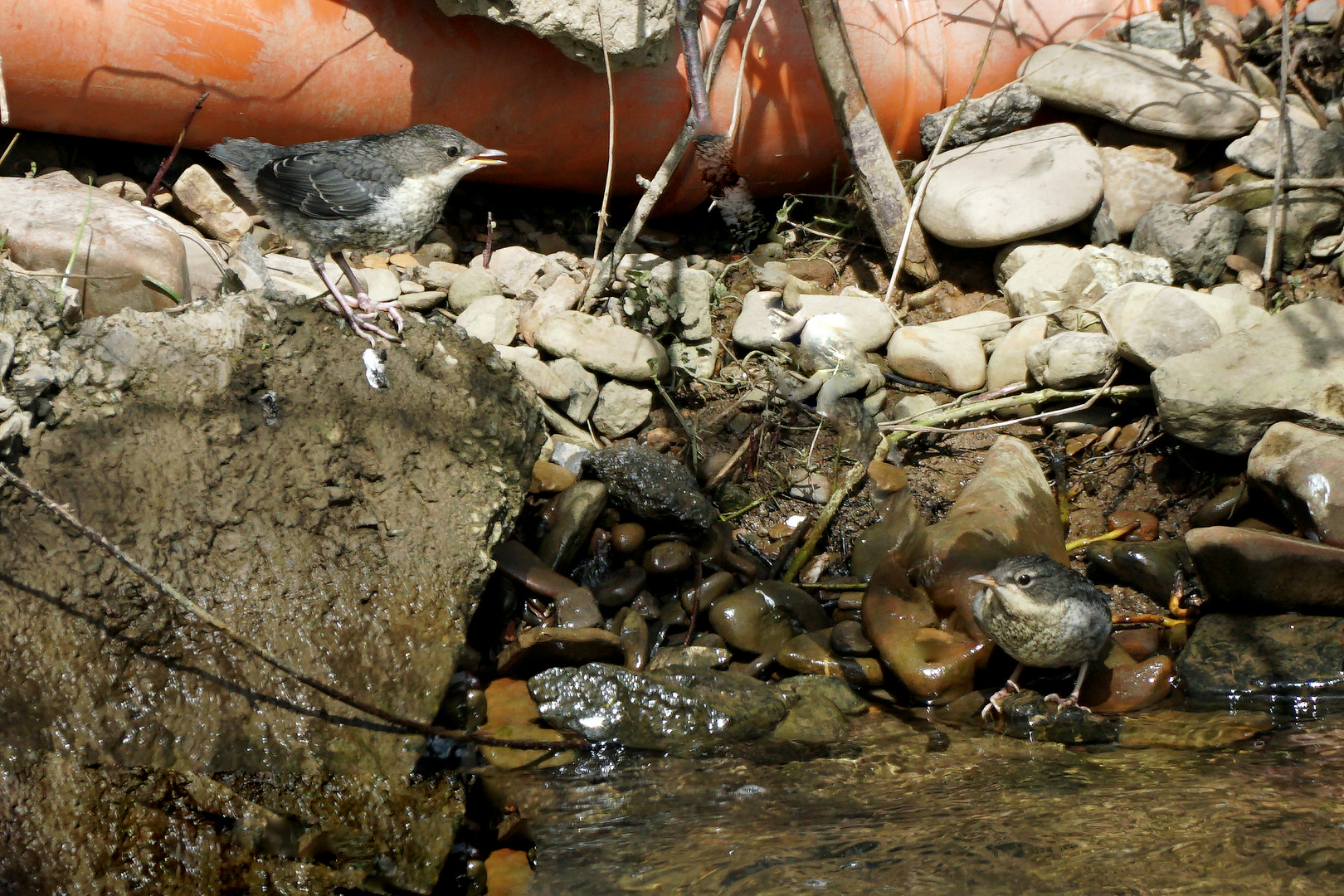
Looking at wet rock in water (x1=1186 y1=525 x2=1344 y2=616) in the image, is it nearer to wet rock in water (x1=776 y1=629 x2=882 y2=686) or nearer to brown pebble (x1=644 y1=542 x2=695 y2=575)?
wet rock in water (x1=776 y1=629 x2=882 y2=686)

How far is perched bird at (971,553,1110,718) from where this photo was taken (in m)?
3.62

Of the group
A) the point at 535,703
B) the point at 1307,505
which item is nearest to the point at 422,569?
the point at 535,703

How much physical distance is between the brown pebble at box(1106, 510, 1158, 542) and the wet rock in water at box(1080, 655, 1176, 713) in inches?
36.2

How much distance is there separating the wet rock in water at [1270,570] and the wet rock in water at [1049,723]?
84 cm

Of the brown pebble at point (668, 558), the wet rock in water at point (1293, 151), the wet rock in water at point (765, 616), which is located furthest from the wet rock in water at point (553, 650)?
the wet rock in water at point (1293, 151)

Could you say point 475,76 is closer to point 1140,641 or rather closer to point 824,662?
point 824,662

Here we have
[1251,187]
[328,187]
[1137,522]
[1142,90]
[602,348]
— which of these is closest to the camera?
[328,187]

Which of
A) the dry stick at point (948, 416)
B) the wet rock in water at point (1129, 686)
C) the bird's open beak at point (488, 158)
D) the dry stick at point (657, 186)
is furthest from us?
the dry stick at point (657, 186)

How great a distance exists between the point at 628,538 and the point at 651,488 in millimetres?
253

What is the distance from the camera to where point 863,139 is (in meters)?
6.10

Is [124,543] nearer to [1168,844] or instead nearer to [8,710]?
[8,710]

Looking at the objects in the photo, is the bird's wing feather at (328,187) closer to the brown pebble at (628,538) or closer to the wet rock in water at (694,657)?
the brown pebble at (628,538)

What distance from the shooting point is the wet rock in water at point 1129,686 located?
3928mm

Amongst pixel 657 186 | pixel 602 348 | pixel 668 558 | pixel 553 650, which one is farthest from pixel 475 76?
pixel 553 650
